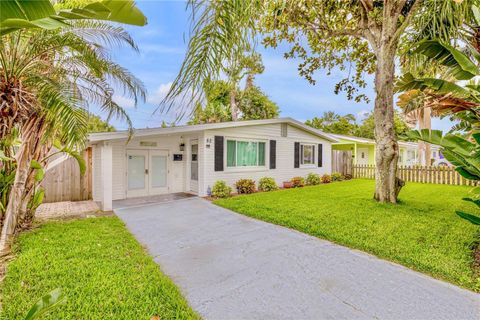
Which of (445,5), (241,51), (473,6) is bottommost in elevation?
(241,51)

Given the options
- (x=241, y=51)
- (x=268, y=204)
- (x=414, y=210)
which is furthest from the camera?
(x=268, y=204)

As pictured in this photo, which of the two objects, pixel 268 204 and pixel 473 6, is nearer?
pixel 473 6

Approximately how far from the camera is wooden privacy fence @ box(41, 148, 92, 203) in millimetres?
9109

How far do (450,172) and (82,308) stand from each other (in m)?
16.6

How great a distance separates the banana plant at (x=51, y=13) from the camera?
952 mm

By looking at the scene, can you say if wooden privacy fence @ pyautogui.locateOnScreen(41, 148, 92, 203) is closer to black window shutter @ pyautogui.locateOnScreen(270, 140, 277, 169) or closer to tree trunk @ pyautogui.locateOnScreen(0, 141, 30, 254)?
tree trunk @ pyautogui.locateOnScreen(0, 141, 30, 254)

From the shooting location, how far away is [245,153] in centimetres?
1127

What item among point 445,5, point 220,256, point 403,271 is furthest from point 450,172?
point 220,256

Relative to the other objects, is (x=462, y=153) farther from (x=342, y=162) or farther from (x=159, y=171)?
(x=342, y=162)

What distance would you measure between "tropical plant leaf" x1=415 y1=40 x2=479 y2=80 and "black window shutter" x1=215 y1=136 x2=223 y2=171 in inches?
284

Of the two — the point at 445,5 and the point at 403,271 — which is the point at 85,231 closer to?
the point at 403,271

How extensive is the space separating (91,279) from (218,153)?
7.23 meters

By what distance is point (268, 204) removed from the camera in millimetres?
7992

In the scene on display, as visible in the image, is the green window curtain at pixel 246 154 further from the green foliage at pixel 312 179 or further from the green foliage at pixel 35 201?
the green foliage at pixel 35 201
